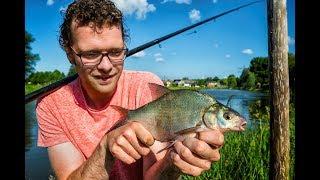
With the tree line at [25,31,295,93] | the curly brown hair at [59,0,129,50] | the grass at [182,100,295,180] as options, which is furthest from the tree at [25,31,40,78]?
the curly brown hair at [59,0,129,50]

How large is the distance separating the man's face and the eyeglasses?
15 mm

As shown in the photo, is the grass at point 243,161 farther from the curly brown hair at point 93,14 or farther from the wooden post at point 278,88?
the curly brown hair at point 93,14

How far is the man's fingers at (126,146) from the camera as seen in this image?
1.74 metres

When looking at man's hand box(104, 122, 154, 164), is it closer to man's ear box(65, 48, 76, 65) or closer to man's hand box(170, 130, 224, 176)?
man's hand box(170, 130, 224, 176)

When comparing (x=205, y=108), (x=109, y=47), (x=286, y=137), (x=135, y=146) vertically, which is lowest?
(x=286, y=137)

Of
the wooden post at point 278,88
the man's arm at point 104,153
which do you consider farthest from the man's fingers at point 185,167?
the wooden post at point 278,88

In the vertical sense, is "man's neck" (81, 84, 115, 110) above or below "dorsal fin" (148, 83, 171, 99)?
below

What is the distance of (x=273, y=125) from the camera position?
390 centimetres

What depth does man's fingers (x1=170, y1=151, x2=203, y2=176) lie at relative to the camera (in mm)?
1722

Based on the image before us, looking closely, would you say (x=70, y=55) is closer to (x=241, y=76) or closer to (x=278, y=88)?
(x=278, y=88)

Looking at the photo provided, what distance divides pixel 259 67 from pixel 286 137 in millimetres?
15266
